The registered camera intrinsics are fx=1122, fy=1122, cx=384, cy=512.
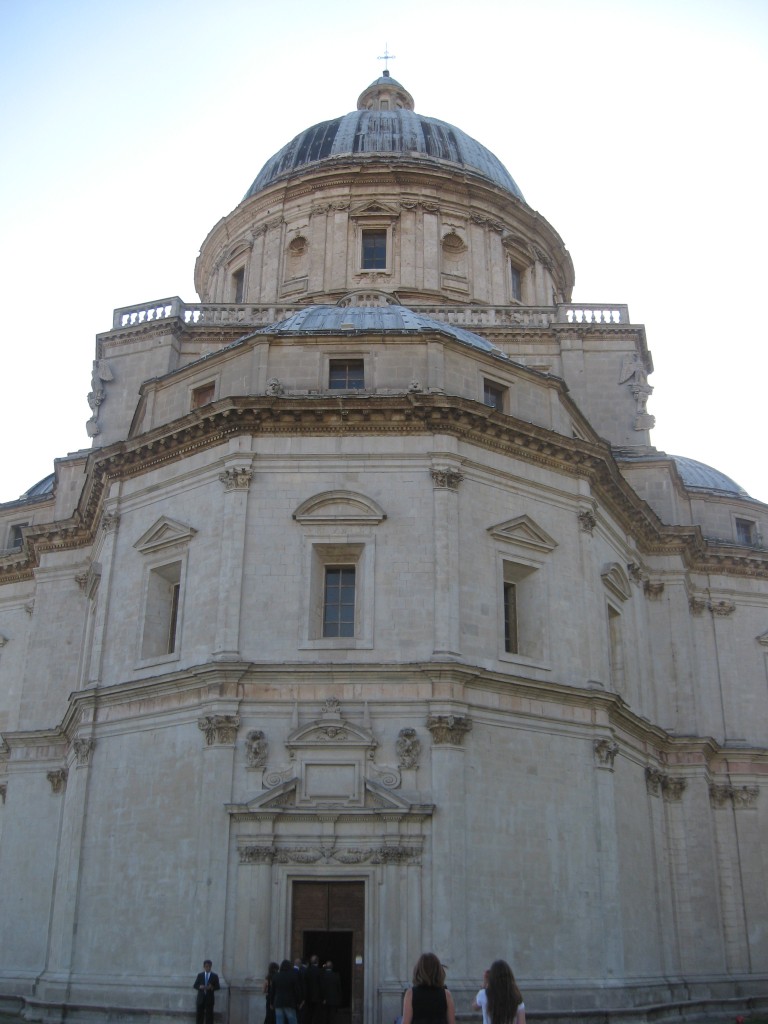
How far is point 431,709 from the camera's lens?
79.2 ft

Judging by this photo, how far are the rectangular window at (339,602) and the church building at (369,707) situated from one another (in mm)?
61

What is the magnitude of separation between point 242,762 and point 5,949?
38.1 feet

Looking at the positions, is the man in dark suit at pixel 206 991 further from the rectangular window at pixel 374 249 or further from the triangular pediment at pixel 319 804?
the rectangular window at pixel 374 249

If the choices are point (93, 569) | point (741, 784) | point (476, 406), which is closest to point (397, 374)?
point (476, 406)

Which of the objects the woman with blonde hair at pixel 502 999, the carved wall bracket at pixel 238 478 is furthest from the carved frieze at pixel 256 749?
the woman with blonde hair at pixel 502 999

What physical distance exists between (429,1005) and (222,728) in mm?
14482

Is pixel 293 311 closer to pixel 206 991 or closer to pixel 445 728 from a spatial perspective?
pixel 445 728

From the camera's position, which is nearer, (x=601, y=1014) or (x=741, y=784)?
(x=601, y=1014)

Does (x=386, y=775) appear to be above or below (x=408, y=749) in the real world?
below

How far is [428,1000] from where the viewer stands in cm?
1028

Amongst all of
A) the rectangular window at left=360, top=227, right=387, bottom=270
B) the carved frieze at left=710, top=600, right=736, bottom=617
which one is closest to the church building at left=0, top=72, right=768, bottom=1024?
the carved frieze at left=710, top=600, right=736, bottom=617

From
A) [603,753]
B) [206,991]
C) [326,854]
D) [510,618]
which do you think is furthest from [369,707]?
[206,991]

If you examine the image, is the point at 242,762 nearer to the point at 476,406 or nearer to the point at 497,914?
the point at 497,914

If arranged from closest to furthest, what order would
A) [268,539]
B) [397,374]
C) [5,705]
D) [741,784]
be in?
[268,539], [397,374], [741,784], [5,705]
